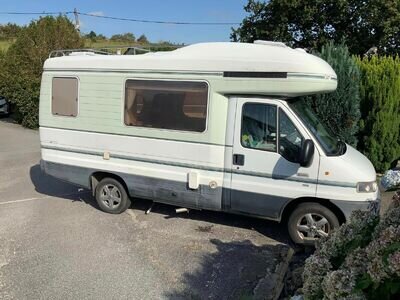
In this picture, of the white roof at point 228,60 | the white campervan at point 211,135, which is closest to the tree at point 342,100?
the white campervan at point 211,135

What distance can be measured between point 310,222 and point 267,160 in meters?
0.99

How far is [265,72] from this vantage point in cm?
576

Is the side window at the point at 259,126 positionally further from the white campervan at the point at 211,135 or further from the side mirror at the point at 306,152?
the side mirror at the point at 306,152

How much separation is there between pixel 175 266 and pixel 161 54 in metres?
3.05

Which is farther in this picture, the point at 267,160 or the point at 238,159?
the point at 238,159

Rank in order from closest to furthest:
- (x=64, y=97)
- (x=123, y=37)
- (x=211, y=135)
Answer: (x=211, y=135)
(x=64, y=97)
(x=123, y=37)

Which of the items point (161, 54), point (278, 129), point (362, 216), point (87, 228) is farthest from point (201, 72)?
point (362, 216)

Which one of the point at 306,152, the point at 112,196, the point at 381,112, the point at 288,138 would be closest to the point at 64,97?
the point at 112,196

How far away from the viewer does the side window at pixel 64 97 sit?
7113 mm

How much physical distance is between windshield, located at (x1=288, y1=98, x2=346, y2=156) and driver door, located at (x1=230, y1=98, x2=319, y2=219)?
15cm

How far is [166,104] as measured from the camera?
6473 mm

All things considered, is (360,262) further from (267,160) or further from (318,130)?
(318,130)

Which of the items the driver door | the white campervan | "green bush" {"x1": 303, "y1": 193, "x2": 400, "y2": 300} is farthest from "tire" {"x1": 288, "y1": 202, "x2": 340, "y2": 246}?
"green bush" {"x1": 303, "y1": 193, "x2": 400, "y2": 300}

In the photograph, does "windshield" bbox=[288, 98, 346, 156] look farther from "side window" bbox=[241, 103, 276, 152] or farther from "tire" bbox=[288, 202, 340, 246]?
"tire" bbox=[288, 202, 340, 246]
